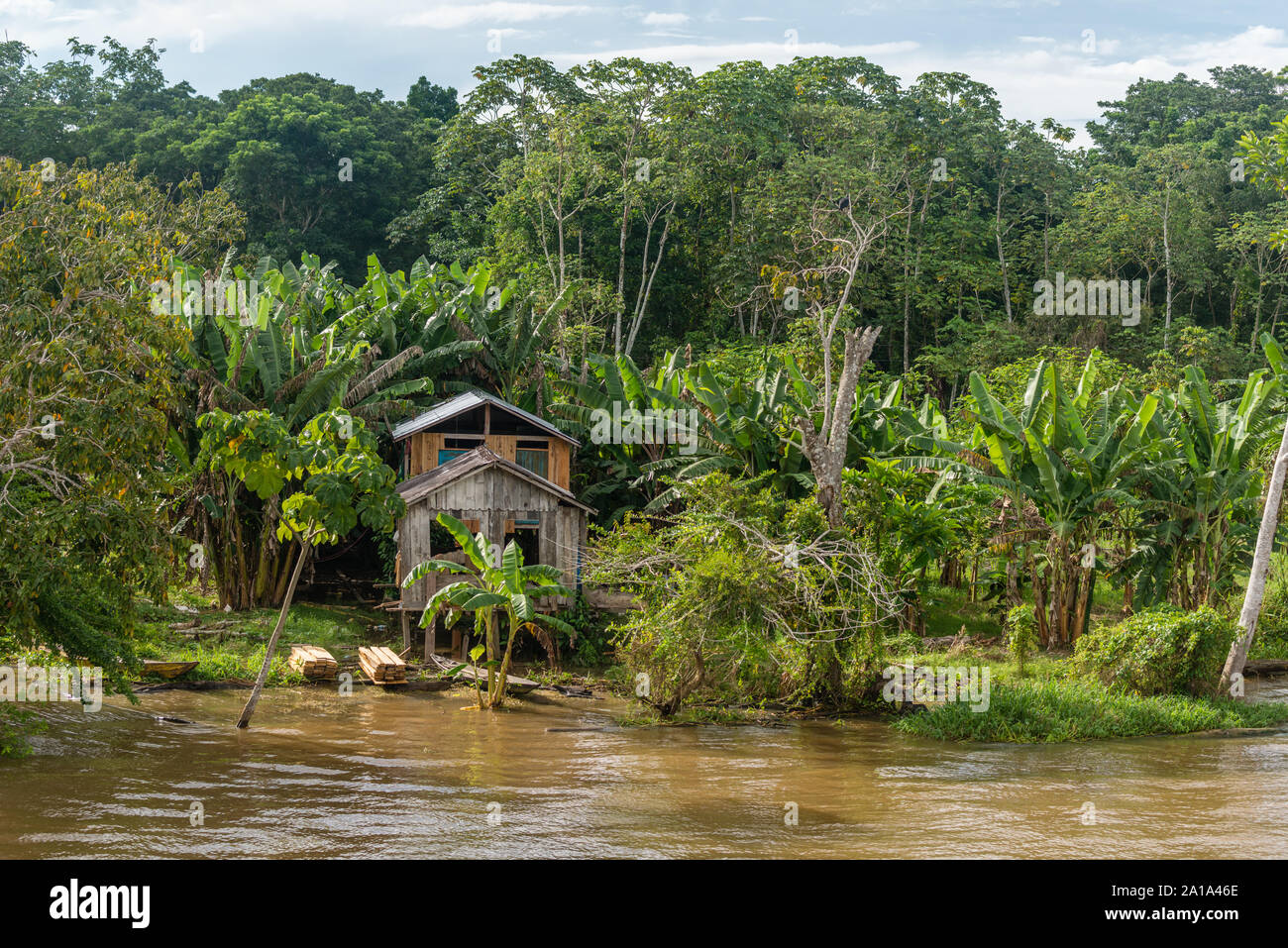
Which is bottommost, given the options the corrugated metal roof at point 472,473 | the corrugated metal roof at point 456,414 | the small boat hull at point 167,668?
the small boat hull at point 167,668

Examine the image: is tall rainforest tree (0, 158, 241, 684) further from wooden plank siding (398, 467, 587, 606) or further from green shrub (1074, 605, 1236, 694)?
green shrub (1074, 605, 1236, 694)

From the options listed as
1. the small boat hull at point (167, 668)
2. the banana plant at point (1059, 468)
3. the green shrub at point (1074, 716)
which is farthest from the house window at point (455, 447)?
the green shrub at point (1074, 716)

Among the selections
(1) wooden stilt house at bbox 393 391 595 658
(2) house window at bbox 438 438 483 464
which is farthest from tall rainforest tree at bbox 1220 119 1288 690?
(2) house window at bbox 438 438 483 464

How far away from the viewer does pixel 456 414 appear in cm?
2009

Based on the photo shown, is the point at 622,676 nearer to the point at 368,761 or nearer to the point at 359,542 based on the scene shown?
the point at 368,761

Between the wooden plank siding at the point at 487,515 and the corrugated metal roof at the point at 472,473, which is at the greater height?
the corrugated metal roof at the point at 472,473

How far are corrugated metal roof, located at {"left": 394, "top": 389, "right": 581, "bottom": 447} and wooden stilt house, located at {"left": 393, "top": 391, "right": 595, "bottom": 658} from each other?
0.02 m

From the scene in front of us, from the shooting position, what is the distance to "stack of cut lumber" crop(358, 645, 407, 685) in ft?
54.2

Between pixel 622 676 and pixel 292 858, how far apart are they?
28.3ft

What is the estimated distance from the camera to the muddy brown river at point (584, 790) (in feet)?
31.7

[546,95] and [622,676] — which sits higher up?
[546,95]

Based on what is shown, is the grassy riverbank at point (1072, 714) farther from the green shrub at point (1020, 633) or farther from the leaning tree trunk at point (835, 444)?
the leaning tree trunk at point (835, 444)

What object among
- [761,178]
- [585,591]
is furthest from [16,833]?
[761,178]
